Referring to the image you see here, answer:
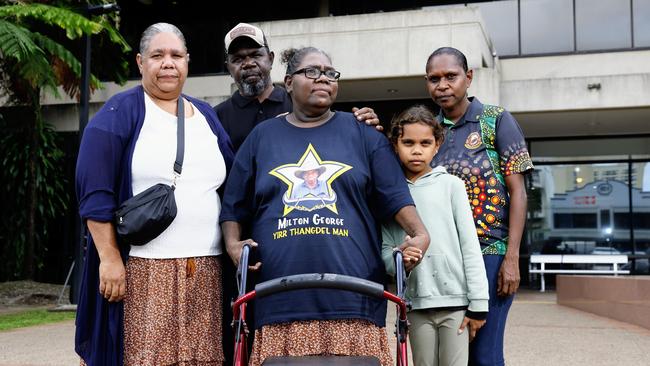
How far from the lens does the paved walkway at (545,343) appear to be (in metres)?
8.24

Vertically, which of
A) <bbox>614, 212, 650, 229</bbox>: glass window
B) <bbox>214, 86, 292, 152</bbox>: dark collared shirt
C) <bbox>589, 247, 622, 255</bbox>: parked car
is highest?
<bbox>214, 86, 292, 152</bbox>: dark collared shirt

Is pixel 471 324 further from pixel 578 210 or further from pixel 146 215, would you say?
pixel 578 210

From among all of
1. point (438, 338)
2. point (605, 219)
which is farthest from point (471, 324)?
point (605, 219)

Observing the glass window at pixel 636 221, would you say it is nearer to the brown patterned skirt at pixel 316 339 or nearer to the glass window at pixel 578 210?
the glass window at pixel 578 210

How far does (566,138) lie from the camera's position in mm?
20312

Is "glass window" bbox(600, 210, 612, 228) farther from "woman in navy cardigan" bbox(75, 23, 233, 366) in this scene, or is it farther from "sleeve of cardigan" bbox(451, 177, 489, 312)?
"woman in navy cardigan" bbox(75, 23, 233, 366)

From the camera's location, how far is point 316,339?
3215mm

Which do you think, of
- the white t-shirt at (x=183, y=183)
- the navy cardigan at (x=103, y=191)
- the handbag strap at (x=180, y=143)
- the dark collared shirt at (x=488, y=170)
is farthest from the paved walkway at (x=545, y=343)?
the handbag strap at (x=180, y=143)

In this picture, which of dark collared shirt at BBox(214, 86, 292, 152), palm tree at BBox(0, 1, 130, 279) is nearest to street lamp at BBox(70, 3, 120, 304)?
palm tree at BBox(0, 1, 130, 279)

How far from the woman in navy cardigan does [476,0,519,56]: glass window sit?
16.4 metres

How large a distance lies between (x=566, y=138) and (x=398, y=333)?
60.1 feet

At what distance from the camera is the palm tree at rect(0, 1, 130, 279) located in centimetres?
1334

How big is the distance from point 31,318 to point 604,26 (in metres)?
14.4

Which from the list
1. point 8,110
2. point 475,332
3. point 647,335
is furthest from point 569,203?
point 475,332
